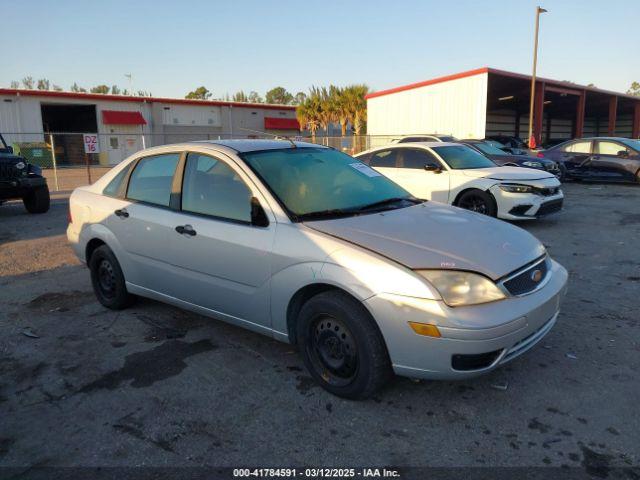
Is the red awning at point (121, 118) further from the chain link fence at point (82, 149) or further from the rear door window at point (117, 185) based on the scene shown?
the rear door window at point (117, 185)

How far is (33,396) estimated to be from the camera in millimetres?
3299

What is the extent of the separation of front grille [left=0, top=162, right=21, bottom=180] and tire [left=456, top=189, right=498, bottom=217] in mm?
8703

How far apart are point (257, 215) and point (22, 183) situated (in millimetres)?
9055

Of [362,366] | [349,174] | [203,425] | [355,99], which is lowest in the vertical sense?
[203,425]

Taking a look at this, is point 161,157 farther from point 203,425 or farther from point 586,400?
point 586,400

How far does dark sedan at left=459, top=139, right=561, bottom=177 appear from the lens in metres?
12.8

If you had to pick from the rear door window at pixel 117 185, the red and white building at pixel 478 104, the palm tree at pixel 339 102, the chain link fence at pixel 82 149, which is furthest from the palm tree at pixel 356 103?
the rear door window at pixel 117 185

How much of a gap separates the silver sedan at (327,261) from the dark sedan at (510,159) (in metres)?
8.23

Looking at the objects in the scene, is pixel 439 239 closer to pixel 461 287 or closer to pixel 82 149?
pixel 461 287

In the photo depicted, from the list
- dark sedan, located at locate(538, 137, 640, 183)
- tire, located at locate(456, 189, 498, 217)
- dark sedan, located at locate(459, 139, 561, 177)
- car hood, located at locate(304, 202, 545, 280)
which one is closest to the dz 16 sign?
dark sedan, located at locate(459, 139, 561, 177)

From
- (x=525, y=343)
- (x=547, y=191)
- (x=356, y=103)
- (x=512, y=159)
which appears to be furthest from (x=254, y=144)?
(x=356, y=103)

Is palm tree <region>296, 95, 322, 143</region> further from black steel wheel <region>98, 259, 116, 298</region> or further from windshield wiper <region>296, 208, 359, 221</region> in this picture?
windshield wiper <region>296, 208, 359, 221</region>

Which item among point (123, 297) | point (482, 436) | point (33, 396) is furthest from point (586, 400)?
point (123, 297)

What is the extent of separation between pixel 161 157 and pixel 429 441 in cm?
313
